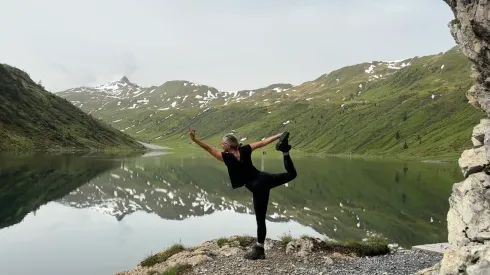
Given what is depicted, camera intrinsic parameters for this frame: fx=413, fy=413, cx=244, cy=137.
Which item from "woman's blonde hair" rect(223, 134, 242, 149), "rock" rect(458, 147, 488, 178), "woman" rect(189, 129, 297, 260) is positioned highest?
"woman's blonde hair" rect(223, 134, 242, 149)

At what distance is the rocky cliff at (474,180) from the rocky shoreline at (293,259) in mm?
5375

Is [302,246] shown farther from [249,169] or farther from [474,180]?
[474,180]

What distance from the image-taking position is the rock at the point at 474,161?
43.3ft

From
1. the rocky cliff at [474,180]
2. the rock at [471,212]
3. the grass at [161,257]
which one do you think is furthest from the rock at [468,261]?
the grass at [161,257]

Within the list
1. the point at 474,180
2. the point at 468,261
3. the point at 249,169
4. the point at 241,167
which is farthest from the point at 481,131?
the point at 241,167

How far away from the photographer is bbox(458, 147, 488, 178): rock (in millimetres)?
13191

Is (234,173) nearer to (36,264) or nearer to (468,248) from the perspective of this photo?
(468,248)

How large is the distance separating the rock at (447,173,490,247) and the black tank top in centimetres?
649

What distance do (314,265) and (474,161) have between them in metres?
9.63

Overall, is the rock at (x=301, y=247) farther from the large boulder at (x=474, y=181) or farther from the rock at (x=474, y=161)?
the rock at (x=474, y=161)

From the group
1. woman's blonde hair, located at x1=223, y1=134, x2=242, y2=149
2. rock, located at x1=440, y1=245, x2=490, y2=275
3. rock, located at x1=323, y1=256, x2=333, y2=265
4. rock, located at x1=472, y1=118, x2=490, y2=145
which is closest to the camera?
rock, located at x1=440, y1=245, x2=490, y2=275

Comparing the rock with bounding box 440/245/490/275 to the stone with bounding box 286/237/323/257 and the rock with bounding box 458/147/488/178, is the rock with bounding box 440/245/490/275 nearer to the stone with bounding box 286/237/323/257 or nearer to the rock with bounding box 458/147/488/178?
the rock with bounding box 458/147/488/178

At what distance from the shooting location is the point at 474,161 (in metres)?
13.5

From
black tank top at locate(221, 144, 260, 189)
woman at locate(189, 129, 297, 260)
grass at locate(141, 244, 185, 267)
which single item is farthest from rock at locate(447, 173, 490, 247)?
grass at locate(141, 244, 185, 267)
